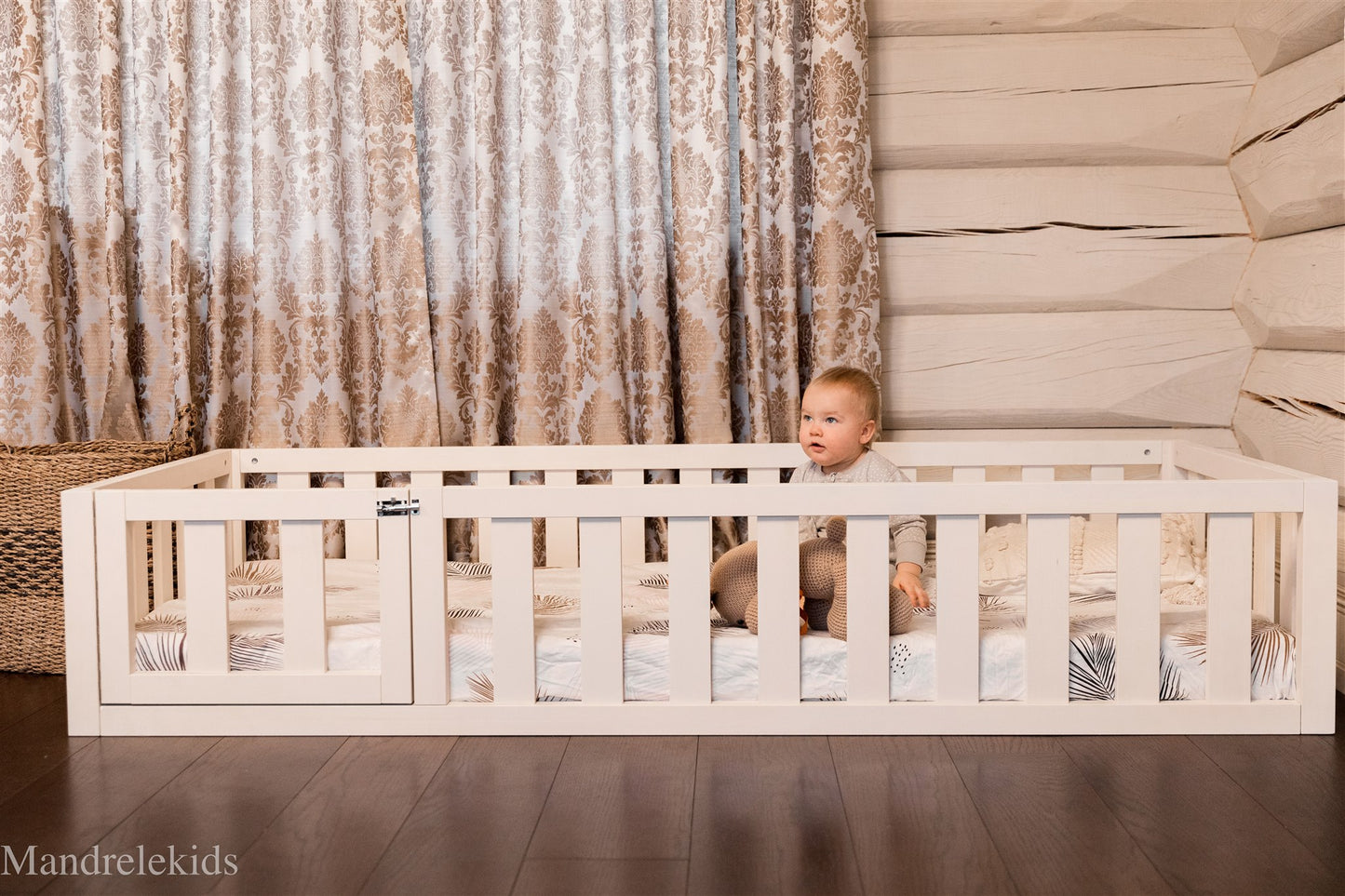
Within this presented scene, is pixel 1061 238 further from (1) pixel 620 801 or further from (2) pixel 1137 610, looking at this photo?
(1) pixel 620 801

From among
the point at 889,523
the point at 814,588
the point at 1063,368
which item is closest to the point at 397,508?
the point at 814,588

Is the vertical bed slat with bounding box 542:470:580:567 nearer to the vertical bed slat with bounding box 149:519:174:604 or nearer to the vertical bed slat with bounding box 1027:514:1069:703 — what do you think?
the vertical bed slat with bounding box 149:519:174:604

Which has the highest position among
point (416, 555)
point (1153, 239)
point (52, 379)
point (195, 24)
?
point (195, 24)

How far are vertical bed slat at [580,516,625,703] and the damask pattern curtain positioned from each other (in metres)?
0.79

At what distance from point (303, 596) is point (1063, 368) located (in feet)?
5.65

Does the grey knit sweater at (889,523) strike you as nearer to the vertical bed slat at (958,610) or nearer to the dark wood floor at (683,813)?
the vertical bed slat at (958,610)

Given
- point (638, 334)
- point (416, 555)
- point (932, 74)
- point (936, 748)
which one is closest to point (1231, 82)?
point (932, 74)

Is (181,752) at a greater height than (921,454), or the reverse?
(921,454)

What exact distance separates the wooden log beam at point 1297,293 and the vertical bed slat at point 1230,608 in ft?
1.78

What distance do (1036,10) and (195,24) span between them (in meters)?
1.89

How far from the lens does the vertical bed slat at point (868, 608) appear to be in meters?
1.79

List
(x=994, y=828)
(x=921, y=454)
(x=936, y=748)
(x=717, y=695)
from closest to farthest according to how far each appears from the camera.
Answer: (x=994, y=828) < (x=936, y=748) < (x=717, y=695) < (x=921, y=454)

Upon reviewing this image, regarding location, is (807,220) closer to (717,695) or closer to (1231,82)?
(1231,82)

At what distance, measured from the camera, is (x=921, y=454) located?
2.45 m
